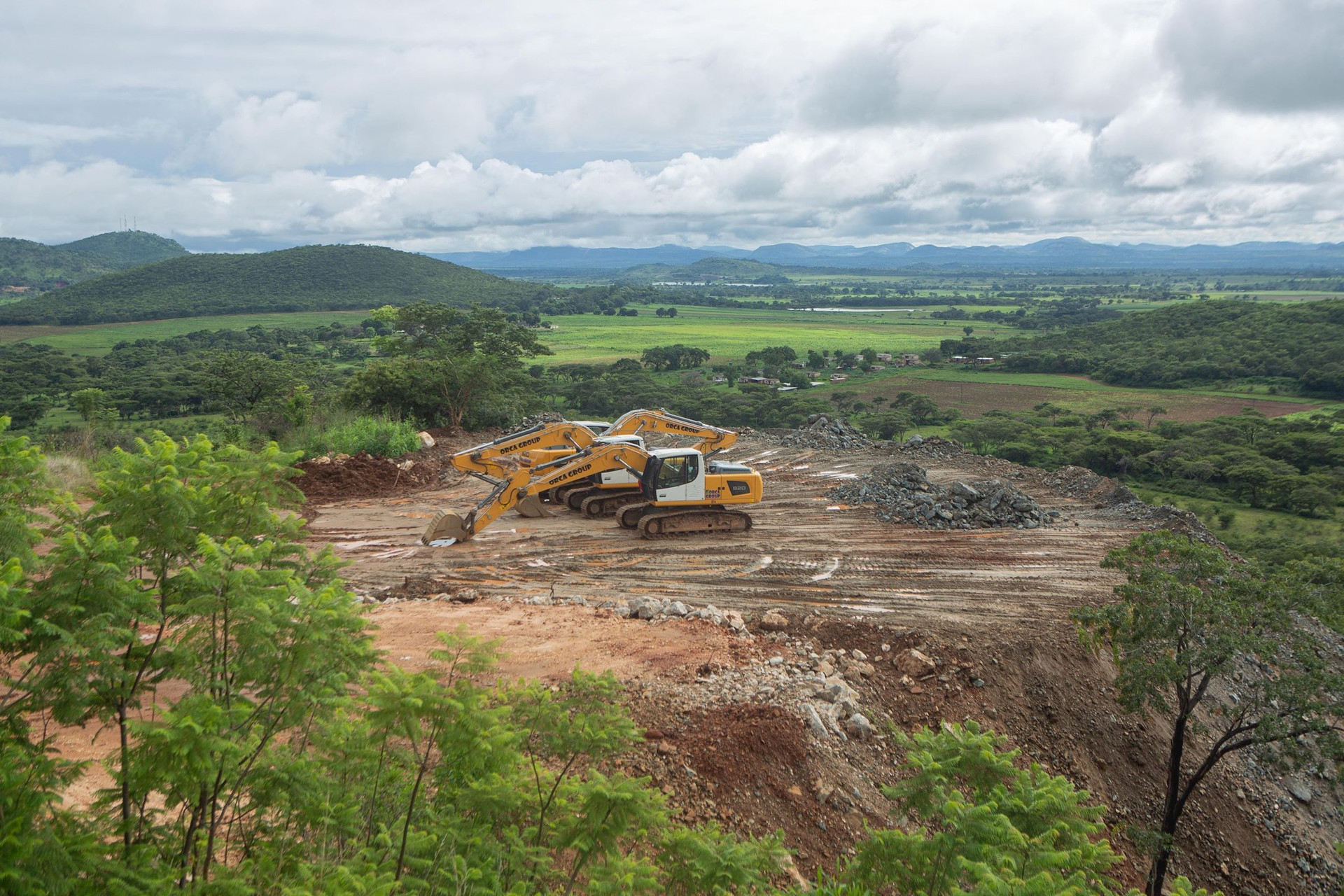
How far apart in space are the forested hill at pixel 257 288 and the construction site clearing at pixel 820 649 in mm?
109042

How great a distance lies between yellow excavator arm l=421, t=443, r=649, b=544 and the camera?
18.4 m

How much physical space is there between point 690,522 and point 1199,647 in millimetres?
11478

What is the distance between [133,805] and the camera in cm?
490

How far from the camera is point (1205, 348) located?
86.1m

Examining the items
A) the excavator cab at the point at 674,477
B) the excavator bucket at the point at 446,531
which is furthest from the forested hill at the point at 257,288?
the excavator bucket at the point at 446,531

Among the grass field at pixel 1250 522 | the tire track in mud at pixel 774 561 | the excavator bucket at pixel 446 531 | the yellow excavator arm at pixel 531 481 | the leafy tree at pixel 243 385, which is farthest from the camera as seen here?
the grass field at pixel 1250 522

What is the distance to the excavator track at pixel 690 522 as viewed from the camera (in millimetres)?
19797

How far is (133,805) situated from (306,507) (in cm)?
1655

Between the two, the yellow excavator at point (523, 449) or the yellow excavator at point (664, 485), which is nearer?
the yellow excavator at point (664, 485)

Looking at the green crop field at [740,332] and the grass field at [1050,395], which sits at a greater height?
the green crop field at [740,332]

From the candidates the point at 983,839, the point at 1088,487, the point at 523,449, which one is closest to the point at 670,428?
the point at 523,449

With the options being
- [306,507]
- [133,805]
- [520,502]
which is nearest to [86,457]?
[306,507]

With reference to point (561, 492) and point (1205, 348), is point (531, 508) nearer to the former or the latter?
point (561, 492)

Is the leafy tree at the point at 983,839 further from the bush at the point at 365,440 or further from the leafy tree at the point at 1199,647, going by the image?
the bush at the point at 365,440
